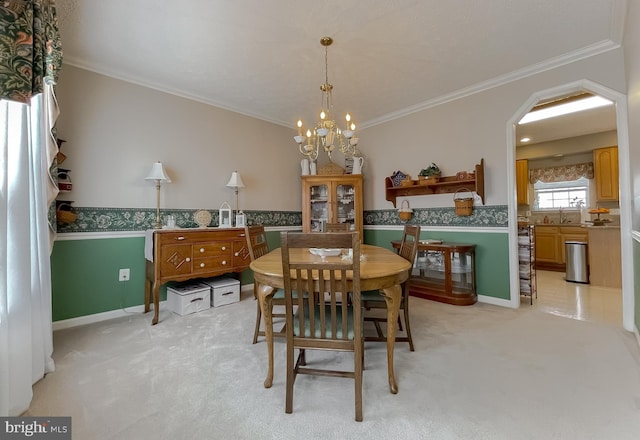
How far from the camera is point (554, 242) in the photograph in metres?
5.21

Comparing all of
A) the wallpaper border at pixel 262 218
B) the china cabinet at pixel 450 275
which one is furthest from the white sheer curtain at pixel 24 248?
the china cabinet at pixel 450 275

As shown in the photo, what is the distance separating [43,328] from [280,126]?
3579mm

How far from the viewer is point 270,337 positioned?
164 centimetres

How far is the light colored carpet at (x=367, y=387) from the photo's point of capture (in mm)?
1319

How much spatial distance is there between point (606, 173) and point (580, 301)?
3.03 metres

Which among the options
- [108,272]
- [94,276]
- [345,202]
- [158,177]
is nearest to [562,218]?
[345,202]

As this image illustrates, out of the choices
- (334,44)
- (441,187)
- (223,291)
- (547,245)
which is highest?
(334,44)

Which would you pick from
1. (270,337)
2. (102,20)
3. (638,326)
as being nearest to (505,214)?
(638,326)

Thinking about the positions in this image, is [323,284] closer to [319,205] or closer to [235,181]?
[235,181]

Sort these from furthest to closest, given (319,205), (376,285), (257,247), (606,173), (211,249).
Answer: (606,173) → (319,205) → (211,249) → (257,247) → (376,285)

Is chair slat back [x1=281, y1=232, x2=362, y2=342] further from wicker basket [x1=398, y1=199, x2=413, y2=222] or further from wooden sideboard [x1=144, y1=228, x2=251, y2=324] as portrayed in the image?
wicker basket [x1=398, y1=199, x2=413, y2=222]

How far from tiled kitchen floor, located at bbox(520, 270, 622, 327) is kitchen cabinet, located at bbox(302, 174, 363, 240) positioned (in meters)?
2.45

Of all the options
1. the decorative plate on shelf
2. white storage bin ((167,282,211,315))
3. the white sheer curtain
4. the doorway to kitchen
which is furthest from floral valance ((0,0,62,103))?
the doorway to kitchen

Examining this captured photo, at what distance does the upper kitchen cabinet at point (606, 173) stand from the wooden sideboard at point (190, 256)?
6.13 m
